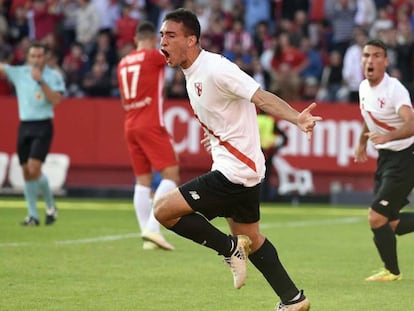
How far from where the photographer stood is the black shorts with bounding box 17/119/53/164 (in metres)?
17.2

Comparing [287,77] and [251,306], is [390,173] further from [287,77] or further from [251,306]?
[287,77]

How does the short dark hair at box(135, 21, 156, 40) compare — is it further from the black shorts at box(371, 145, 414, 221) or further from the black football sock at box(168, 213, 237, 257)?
the black football sock at box(168, 213, 237, 257)

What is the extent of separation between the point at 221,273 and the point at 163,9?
15.4 metres

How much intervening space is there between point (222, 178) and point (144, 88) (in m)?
5.94

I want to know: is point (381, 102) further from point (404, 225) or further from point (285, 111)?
point (285, 111)

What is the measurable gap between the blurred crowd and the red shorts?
914cm

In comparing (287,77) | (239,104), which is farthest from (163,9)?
(239,104)

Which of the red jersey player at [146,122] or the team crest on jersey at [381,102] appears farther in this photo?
the red jersey player at [146,122]

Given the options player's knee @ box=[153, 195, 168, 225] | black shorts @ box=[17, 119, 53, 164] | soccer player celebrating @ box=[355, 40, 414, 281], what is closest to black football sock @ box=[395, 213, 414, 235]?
soccer player celebrating @ box=[355, 40, 414, 281]

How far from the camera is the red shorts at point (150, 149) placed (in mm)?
14430

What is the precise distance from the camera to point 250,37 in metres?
26.2

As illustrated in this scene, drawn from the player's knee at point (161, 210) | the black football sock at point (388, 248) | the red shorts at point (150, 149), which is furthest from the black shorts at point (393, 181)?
the player's knee at point (161, 210)

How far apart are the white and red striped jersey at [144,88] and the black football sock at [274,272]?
579cm

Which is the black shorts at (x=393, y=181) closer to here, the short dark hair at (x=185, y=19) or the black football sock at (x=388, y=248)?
the black football sock at (x=388, y=248)
